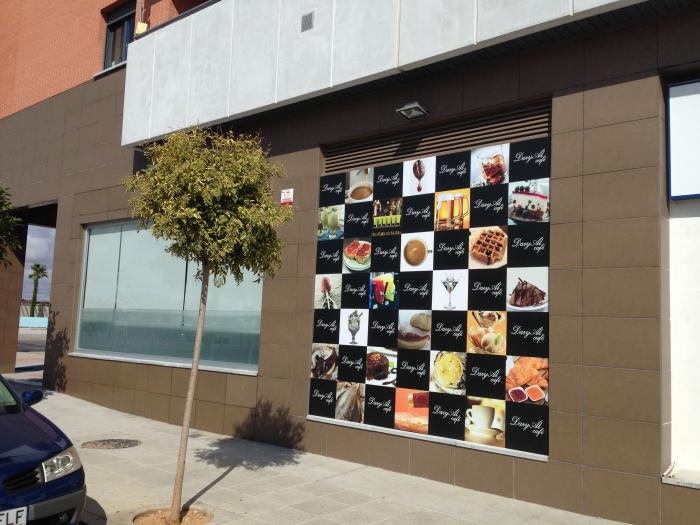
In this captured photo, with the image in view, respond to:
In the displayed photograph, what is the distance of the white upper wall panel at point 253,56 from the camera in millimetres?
10164

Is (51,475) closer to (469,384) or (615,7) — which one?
(469,384)

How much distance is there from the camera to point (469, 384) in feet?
26.0

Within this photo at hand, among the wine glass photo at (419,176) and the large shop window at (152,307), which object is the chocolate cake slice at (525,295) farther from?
the large shop window at (152,307)

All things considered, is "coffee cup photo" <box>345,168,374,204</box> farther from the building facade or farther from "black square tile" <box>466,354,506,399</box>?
"black square tile" <box>466,354,506,399</box>

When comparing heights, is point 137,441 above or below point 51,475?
below

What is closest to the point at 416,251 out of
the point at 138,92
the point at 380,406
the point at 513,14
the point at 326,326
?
the point at 326,326

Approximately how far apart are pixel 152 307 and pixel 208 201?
700 cm

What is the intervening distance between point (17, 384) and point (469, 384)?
12.3 meters

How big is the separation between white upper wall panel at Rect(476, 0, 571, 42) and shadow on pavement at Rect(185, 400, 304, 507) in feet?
20.8

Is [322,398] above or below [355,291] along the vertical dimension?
below

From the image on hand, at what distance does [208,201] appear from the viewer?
6.25 m

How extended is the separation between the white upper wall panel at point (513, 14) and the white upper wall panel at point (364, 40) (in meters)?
1.36

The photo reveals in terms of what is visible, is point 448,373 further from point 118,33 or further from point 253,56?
point 118,33

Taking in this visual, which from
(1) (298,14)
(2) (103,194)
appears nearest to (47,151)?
(2) (103,194)
